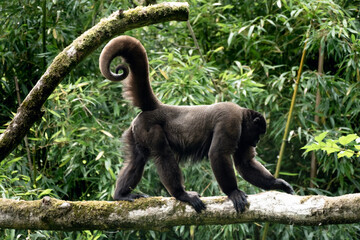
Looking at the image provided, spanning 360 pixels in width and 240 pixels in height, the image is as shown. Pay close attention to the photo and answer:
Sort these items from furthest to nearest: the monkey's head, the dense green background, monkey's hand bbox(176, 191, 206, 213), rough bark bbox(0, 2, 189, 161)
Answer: the dense green background
the monkey's head
monkey's hand bbox(176, 191, 206, 213)
rough bark bbox(0, 2, 189, 161)

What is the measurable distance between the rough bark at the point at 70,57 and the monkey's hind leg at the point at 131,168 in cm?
113

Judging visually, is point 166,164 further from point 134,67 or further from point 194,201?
point 134,67

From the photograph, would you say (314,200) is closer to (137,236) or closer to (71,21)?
(137,236)

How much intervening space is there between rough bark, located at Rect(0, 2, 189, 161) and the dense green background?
1.67 meters

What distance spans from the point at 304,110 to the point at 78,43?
3.41 m

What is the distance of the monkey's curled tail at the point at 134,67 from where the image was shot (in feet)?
13.4

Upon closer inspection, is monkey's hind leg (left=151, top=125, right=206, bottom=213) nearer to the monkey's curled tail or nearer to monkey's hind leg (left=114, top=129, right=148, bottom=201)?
monkey's hind leg (left=114, top=129, right=148, bottom=201)

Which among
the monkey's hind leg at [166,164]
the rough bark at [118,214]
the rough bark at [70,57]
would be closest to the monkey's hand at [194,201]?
the rough bark at [118,214]

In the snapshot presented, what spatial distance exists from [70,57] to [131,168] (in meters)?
1.34

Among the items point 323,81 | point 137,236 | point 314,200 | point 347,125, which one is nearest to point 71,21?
point 137,236

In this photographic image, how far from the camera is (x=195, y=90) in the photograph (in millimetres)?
5770

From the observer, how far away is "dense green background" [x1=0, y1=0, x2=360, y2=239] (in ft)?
18.7

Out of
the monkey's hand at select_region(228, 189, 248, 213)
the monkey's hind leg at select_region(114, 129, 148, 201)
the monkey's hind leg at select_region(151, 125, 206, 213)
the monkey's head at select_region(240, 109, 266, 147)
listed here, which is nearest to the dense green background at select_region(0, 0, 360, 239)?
the monkey's hind leg at select_region(114, 129, 148, 201)

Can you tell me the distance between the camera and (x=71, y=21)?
6.60 m
